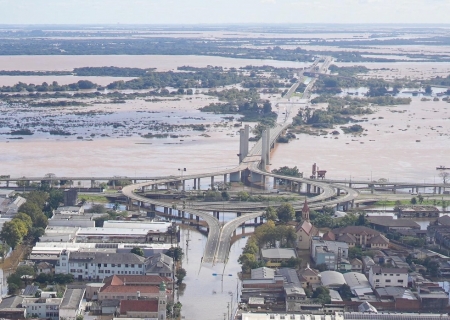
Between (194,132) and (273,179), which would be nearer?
(273,179)

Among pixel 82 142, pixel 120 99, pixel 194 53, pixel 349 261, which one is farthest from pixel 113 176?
pixel 194 53

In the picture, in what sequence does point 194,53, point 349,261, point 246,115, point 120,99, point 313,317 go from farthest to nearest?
point 194,53 < point 120,99 < point 246,115 < point 349,261 < point 313,317

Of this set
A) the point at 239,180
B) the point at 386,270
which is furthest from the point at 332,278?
the point at 239,180

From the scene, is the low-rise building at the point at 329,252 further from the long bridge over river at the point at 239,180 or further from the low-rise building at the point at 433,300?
the low-rise building at the point at 433,300

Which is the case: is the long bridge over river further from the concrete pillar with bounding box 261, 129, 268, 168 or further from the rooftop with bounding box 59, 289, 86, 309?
the rooftop with bounding box 59, 289, 86, 309

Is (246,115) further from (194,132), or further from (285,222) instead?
(285,222)

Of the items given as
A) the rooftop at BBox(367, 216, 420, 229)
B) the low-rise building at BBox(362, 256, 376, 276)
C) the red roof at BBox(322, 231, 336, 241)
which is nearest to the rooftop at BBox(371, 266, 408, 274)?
the low-rise building at BBox(362, 256, 376, 276)

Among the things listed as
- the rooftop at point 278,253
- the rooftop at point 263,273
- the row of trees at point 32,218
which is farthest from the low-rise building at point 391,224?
the row of trees at point 32,218
